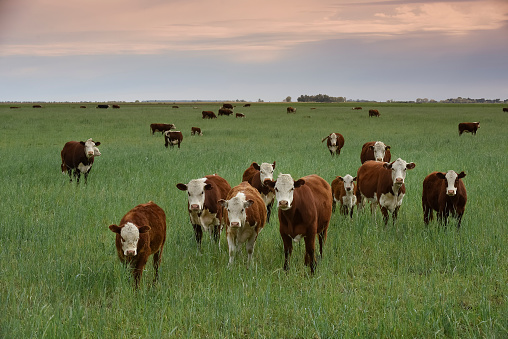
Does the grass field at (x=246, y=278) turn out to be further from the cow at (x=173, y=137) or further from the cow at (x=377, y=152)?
the cow at (x=173, y=137)

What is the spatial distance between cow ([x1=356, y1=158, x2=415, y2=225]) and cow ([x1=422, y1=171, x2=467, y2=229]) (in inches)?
20.0

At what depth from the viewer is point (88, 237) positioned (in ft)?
24.9

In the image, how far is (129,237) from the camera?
506 cm

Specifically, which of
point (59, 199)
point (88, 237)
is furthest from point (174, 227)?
point (59, 199)

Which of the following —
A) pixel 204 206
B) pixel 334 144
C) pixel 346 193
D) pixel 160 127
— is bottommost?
pixel 346 193

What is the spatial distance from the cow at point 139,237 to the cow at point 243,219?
1.02 meters

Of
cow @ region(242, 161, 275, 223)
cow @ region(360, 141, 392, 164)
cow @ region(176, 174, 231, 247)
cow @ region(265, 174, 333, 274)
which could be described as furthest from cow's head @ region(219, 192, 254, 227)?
cow @ region(360, 141, 392, 164)

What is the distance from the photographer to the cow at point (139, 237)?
508cm

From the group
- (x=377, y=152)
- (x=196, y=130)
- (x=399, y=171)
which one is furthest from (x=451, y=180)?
(x=196, y=130)

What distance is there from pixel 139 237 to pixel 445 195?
5822mm

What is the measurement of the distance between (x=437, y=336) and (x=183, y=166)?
11574 mm

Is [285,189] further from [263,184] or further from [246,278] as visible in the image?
[263,184]

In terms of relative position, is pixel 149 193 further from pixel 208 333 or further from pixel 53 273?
pixel 208 333

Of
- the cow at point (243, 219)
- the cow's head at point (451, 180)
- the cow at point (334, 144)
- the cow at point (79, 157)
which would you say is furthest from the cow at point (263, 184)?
the cow at point (334, 144)
